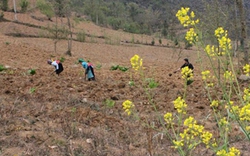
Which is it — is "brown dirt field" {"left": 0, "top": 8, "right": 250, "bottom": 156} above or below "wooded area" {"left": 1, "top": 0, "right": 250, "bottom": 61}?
below

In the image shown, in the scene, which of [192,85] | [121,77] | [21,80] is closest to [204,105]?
[192,85]

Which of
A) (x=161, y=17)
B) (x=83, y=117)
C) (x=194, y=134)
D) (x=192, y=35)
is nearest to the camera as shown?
(x=194, y=134)

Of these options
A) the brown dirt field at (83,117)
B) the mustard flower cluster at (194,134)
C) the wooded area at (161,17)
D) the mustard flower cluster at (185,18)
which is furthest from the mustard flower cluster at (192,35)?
the wooded area at (161,17)

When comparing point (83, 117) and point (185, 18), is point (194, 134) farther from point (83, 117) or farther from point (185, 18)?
point (83, 117)

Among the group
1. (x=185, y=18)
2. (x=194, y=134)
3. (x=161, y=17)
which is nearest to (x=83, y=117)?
(x=194, y=134)

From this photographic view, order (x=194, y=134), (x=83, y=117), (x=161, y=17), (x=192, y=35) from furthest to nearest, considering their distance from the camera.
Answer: (x=161, y=17) → (x=83, y=117) → (x=192, y=35) → (x=194, y=134)

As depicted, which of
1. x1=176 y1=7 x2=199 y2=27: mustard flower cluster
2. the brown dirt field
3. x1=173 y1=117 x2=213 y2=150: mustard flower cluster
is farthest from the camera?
the brown dirt field

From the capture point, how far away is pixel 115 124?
499 centimetres

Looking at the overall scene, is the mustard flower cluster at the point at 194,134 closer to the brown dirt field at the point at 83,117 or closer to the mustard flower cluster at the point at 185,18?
the brown dirt field at the point at 83,117

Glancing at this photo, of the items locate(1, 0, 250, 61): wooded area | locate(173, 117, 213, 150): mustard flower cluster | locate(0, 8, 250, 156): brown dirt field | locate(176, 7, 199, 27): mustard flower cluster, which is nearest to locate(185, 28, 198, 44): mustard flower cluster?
locate(176, 7, 199, 27): mustard flower cluster

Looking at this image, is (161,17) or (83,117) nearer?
(83,117)

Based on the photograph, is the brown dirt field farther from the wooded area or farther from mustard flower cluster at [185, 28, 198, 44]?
the wooded area

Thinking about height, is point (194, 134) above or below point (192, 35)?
below

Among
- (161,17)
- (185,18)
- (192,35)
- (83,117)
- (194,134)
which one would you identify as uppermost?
(161,17)
